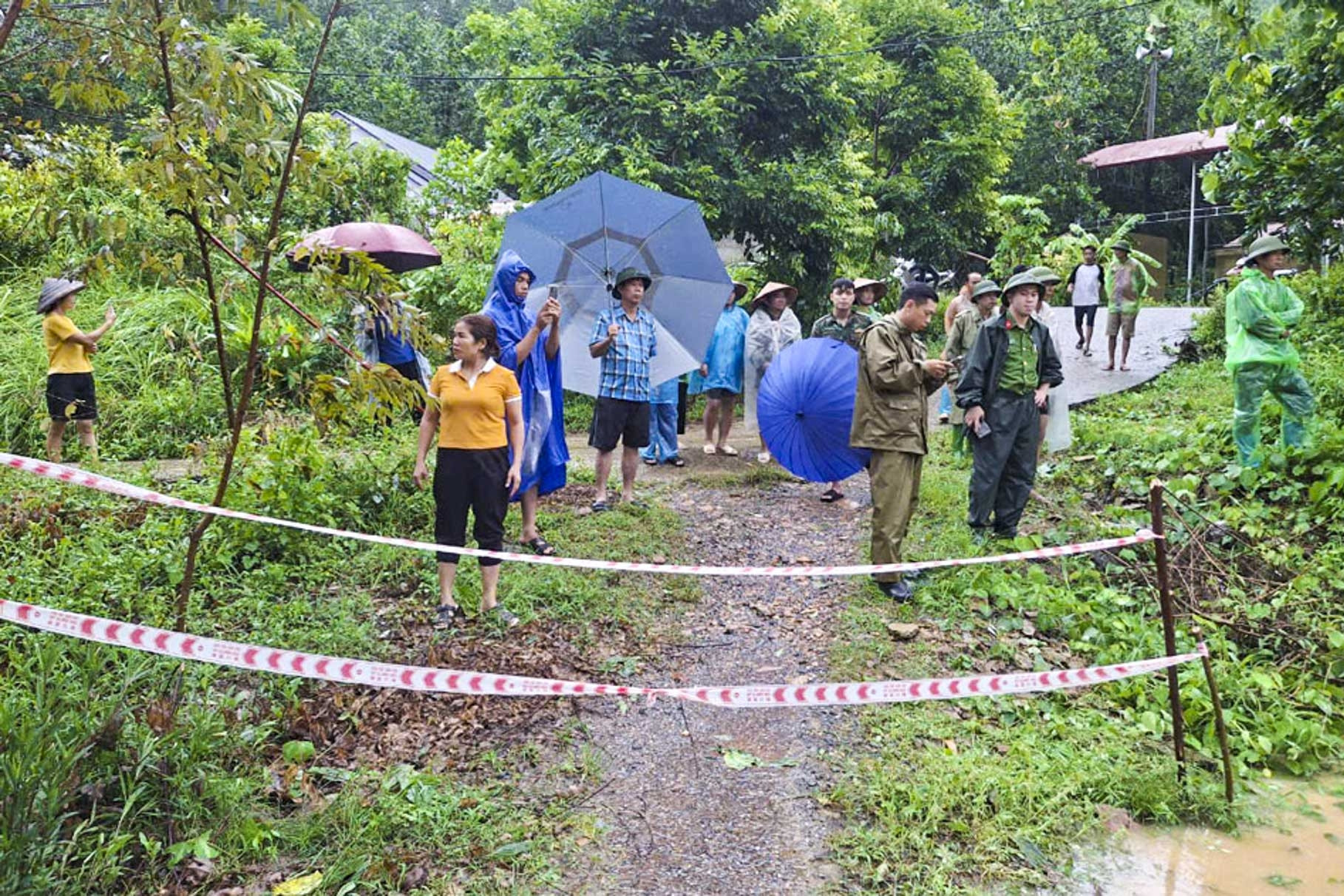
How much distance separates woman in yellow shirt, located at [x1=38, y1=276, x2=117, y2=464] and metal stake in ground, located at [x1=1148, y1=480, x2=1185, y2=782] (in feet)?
23.0

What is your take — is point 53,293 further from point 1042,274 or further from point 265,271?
point 1042,274

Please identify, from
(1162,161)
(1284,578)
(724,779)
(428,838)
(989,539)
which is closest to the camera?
(428,838)

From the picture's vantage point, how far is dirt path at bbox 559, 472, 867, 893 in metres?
3.41

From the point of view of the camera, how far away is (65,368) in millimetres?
7594

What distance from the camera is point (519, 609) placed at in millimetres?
5316

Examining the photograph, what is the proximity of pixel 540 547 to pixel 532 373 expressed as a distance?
3.48 feet

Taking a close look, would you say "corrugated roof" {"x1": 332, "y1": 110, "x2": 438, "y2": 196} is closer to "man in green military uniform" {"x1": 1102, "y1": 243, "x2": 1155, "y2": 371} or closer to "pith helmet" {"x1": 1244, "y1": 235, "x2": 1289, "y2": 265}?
"man in green military uniform" {"x1": 1102, "y1": 243, "x2": 1155, "y2": 371}

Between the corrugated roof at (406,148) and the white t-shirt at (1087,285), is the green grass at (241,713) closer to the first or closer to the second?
the white t-shirt at (1087,285)

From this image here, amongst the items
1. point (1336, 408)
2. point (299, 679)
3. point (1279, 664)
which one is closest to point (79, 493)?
point (299, 679)

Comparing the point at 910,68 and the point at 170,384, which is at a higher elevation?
the point at 910,68

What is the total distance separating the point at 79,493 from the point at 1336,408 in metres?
9.31

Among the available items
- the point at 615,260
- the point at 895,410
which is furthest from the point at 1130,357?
the point at 895,410

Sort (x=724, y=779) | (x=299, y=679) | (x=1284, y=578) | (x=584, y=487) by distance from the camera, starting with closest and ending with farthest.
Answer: (x=724, y=779)
(x=299, y=679)
(x=1284, y=578)
(x=584, y=487)

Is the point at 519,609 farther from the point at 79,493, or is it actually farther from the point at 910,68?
the point at 910,68
